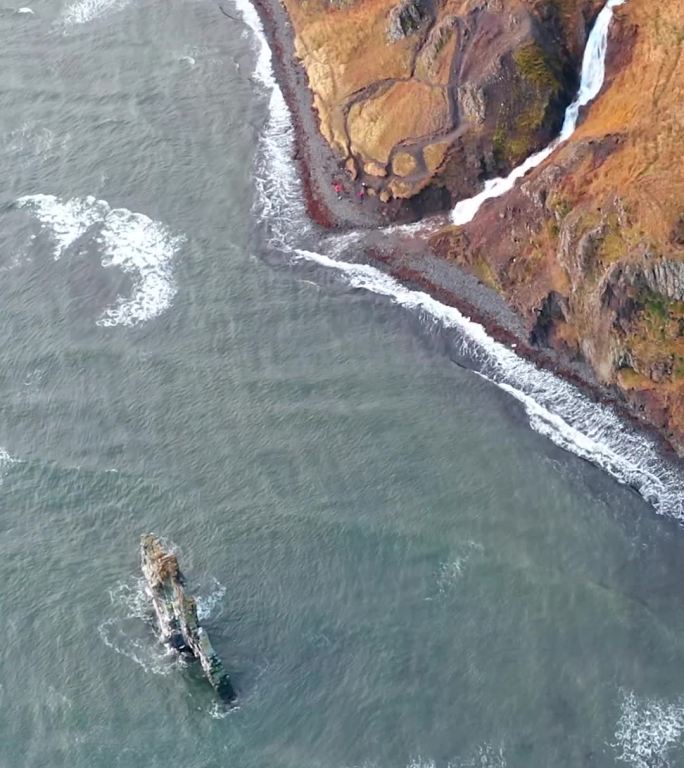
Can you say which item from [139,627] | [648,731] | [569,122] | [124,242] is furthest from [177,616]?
[569,122]

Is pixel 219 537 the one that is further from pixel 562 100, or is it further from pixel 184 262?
pixel 562 100

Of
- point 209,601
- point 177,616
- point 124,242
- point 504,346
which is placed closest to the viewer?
point 177,616

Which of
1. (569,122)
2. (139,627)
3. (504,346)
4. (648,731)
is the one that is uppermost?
(569,122)

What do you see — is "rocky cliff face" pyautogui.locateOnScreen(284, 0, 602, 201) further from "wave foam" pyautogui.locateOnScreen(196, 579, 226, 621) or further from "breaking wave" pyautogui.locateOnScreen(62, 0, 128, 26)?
"wave foam" pyautogui.locateOnScreen(196, 579, 226, 621)

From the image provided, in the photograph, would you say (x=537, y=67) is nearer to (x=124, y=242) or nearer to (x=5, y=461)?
(x=124, y=242)

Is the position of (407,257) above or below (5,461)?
above

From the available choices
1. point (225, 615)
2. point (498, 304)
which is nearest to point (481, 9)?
point (498, 304)

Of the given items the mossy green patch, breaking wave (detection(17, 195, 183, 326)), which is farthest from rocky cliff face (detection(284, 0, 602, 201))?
breaking wave (detection(17, 195, 183, 326))
